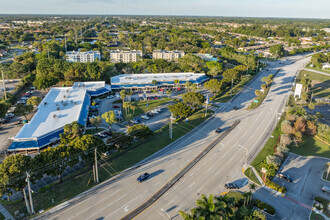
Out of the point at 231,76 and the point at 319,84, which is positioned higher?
the point at 231,76

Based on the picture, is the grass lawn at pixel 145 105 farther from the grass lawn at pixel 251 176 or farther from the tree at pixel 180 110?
the grass lawn at pixel 251 176

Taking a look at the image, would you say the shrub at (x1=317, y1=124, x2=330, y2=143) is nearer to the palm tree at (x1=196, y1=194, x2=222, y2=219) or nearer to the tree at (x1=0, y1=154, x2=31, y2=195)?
the palm tree at (x1=196, y1=194, x2=222, y2=219)

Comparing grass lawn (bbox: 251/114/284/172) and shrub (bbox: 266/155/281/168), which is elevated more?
shrub (bbox: 266/155/281/168)

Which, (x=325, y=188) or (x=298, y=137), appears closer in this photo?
(x=325, y=188)

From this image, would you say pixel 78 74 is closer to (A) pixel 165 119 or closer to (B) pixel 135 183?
(A) pixel 165 119

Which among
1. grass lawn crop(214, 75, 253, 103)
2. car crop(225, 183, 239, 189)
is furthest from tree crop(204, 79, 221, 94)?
car crop(225, 183, 239, 189)

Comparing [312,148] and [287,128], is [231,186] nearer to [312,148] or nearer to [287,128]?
[287,128]

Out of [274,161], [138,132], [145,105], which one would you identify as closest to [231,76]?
[145,105]
